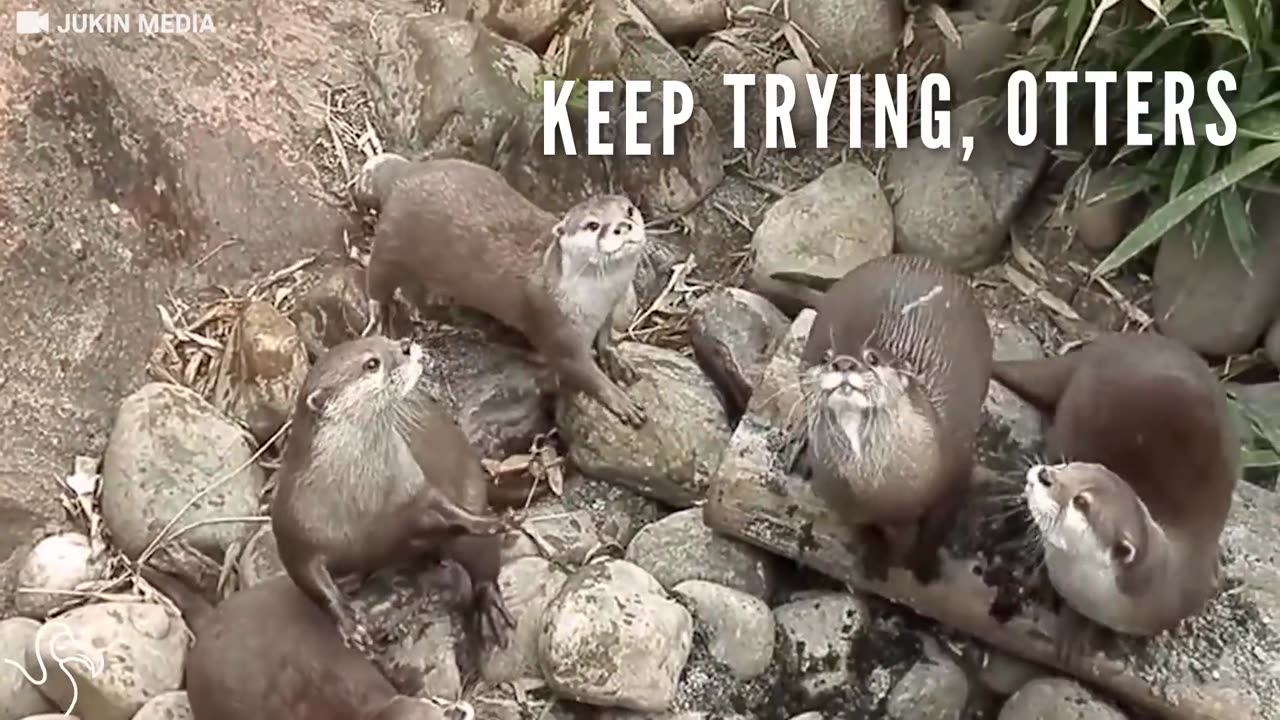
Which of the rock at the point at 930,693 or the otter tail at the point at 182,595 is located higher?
the otter tail at the point at 182,595

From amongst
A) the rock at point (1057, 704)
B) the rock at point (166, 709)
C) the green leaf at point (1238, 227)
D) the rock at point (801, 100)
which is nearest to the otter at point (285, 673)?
the rock at point (166, 709)

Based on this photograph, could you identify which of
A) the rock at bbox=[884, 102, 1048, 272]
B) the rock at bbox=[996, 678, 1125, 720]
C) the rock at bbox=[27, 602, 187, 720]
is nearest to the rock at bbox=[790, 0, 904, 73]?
the rock at bbox=[884, 102, 1048, 272]

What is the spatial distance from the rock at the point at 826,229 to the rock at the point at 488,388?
0.28 meters

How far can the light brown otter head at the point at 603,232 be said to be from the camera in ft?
6.39

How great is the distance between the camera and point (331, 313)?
194 cm

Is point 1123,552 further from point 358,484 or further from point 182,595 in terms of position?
point 182,595

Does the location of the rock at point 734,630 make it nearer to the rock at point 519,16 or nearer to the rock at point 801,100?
the rock at point 801,100

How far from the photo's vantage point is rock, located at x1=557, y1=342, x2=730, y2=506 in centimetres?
198

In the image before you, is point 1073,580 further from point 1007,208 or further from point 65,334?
point 65,334

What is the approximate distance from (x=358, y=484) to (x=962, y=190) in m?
0.72

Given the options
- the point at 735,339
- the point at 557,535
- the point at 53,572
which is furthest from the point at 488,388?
the point at 53,572

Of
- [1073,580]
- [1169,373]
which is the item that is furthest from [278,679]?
[1169,373]

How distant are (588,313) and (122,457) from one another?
0.53m

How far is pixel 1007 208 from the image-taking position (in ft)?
6.39
